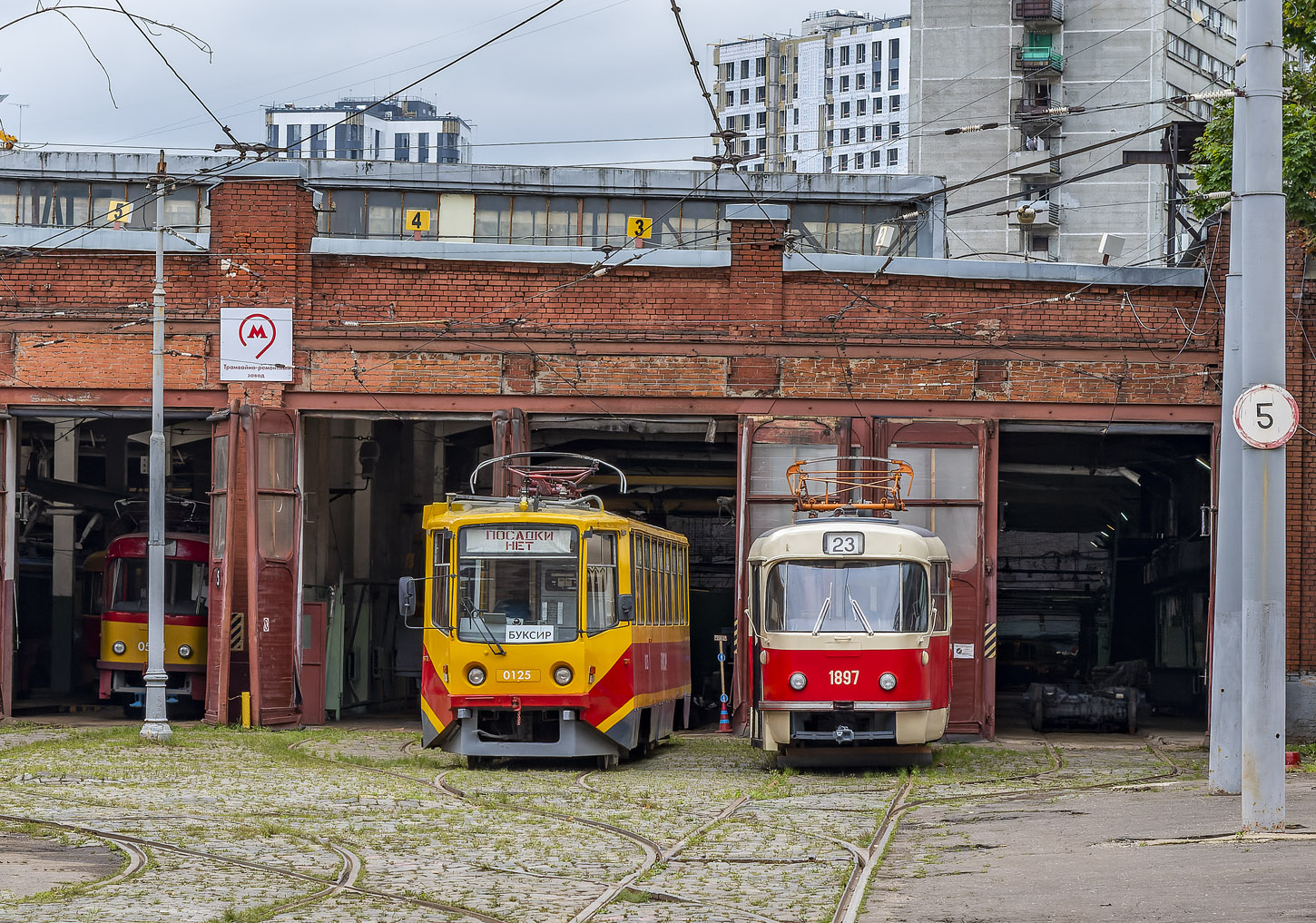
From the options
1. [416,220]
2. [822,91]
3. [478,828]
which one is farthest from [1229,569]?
[822,91]

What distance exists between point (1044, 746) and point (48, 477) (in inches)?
806

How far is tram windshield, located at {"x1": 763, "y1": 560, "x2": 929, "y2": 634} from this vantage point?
17.7 meters

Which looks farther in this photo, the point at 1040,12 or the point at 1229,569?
the point at 1040,12

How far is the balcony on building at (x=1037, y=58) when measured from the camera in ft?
237

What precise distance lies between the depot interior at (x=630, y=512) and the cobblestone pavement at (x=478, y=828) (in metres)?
7.99

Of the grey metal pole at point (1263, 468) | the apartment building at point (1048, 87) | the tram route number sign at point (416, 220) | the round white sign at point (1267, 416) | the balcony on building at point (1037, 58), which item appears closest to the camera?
the grey metal pole at point (1263, 468)

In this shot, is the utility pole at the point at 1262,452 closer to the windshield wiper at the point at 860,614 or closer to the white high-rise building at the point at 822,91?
the windshield wiper at the point at 860,614

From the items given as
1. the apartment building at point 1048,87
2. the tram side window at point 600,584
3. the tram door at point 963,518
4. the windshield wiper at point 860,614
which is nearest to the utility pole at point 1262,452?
the windshield wiper at point 860,614

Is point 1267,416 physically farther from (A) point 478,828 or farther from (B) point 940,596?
(B) point 940,596

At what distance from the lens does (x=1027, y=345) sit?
24203mm

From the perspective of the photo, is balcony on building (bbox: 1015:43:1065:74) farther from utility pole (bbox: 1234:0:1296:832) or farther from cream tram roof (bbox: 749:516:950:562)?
utility pole (bbox: 1234:0:1296:832)

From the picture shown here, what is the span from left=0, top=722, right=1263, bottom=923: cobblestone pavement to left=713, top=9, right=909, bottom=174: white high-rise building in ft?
316

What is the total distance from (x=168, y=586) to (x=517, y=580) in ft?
38.4

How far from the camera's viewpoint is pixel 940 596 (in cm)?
1816
